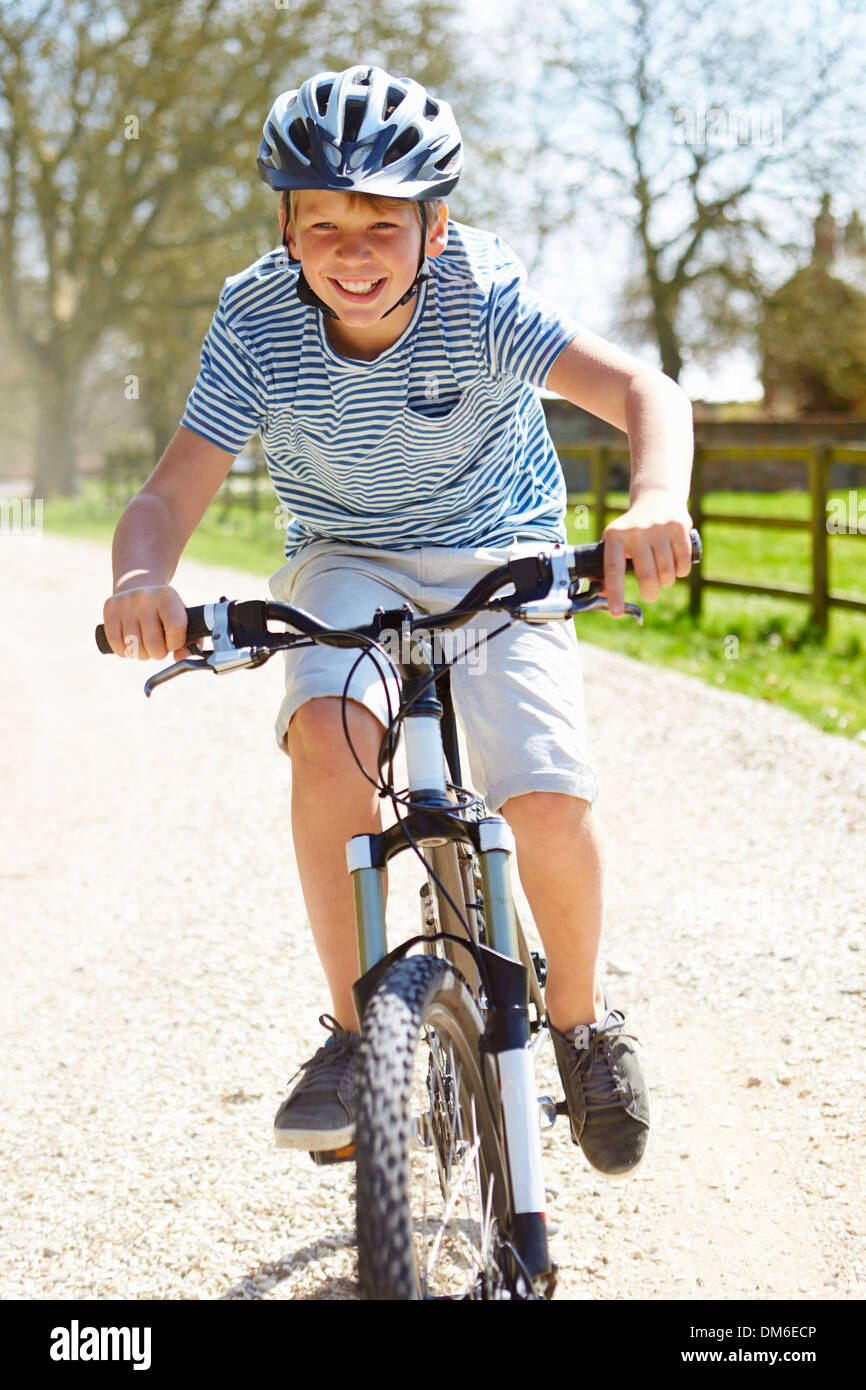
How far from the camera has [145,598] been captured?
6.53 feet

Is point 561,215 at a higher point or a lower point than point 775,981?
higher

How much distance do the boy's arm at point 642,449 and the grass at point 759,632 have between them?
3.01m

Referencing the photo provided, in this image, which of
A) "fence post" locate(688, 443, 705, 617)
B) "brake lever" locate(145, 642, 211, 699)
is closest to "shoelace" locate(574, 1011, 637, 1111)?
"brake lever" locate(145, 642, 211, 699)

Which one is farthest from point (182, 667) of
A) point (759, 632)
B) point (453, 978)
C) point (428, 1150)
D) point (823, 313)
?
point (823, 313)

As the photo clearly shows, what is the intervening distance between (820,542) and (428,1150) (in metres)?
7.94

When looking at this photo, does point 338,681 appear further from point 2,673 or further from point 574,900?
point 2,673

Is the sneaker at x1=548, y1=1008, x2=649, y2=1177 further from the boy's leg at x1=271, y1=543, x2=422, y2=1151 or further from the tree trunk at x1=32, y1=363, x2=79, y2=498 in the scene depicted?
the tree trunk at x1=32, y1=363, x2=79, y2=498

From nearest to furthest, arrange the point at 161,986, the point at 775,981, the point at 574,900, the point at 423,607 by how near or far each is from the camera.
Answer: the point at 574,900 → the point at 423,607 → the point at 775,981 → the point at 161,986

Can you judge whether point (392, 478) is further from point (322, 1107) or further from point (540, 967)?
point (322, 1107)

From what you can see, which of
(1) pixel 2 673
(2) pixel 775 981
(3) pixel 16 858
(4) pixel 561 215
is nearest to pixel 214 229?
(4) pixel 561 215

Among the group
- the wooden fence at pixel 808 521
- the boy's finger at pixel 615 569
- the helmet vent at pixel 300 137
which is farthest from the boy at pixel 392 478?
the wooden fence at pixel 808 521

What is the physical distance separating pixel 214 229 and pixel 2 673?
2014 cm

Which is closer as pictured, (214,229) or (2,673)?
(2,673)

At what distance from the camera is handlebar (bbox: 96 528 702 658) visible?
6.24ft
